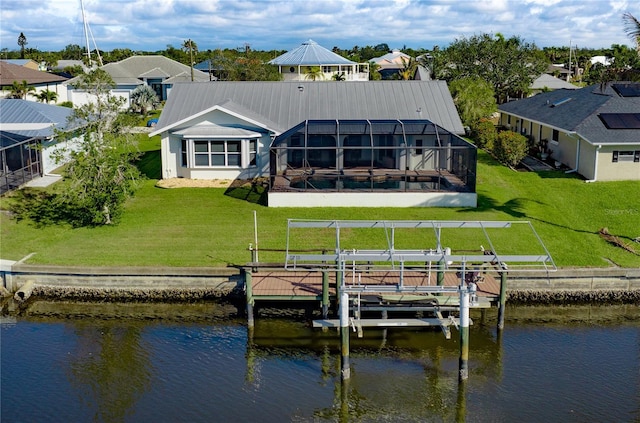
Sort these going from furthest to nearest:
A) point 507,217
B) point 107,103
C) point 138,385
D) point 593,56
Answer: point 593,56 < point 107,103 < point 507,217 < point 138,385

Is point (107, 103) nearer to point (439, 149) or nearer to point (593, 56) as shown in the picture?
point (439, 149)

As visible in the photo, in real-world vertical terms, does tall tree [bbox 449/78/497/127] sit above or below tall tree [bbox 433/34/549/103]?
below

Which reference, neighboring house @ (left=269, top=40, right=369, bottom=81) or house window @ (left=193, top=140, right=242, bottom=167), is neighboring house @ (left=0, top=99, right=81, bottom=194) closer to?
house window @ (left=193, top=140, right=242, bottom=167)

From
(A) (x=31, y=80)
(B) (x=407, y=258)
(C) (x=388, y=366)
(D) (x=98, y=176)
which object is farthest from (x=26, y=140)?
(A) (x=31, y=80)

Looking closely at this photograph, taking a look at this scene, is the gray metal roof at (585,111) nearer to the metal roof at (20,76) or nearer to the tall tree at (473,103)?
the tall tree at (473,103)

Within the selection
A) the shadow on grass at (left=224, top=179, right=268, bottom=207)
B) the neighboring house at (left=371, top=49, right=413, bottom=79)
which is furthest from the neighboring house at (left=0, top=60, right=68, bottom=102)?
the neighboring house at (left=371, top=49, right=413, bottom=79)

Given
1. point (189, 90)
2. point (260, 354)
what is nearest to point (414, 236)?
point (260, 354)

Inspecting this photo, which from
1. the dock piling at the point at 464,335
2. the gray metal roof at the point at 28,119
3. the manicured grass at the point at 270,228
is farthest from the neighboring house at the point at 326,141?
the dock piling at the point at 464,335
